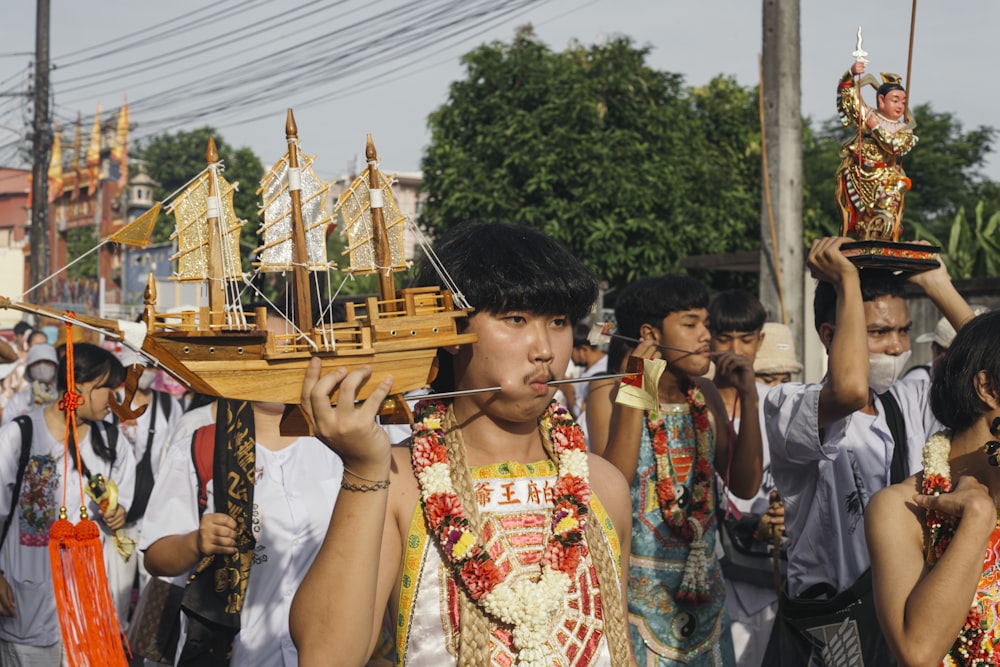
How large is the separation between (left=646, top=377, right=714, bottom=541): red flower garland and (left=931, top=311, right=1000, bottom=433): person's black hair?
192 cm

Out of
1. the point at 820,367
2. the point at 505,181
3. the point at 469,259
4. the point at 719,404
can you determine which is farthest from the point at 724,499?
the point at 505,181

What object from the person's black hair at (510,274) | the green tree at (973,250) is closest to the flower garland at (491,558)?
the person's black hair at (510,274)

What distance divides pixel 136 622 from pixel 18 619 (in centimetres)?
140

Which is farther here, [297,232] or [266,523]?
[266,523]

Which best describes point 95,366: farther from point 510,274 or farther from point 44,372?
point 510,274

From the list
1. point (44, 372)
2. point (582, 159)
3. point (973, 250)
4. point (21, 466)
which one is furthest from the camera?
point (582, 159)

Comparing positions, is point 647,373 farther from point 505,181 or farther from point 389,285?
point 505,181

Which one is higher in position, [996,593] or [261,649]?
[996,593]

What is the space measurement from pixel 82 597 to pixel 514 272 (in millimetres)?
1375

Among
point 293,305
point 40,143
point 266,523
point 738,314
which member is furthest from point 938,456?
point 40,143

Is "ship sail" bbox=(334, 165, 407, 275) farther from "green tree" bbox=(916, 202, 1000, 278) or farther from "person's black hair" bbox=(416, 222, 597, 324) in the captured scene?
"green tree" bbox=(916, 202, 1000, 278)

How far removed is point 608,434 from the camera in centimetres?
529

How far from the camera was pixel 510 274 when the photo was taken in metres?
2.84

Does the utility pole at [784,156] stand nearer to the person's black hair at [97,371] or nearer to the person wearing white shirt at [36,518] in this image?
the person's black hair at [97,371]
